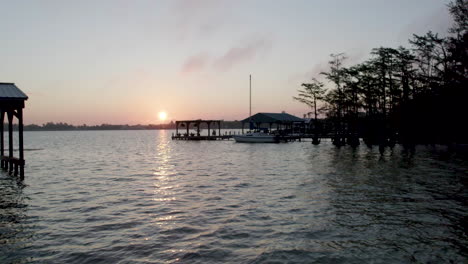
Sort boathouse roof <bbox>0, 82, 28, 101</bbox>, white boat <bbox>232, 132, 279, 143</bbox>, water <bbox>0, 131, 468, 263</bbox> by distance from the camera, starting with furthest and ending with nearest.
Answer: white boat <bbox>232, 132, 279, 143</bbox>
boathouse roof <bbox>0, 82, 28, 101</bbox>
water <bbox>0, 131, 468, 263</bbox>

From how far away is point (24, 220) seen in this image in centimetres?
1426

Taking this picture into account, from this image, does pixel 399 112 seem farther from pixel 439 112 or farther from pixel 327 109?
pixel 327 109

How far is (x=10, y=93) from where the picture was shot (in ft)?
78.9

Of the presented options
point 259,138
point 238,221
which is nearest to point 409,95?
point 259,138

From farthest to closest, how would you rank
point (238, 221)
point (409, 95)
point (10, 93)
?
point (409, 95) < point (10, 93) < point (238, 221)

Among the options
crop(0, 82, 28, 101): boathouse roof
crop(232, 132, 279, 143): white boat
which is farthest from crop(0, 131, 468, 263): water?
crop(232, 132, 279, 143): white boat

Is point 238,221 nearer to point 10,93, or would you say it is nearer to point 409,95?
point 10,93

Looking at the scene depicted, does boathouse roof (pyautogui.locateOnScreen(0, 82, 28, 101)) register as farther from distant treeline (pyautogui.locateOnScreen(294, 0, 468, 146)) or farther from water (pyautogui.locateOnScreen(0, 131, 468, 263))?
distant treeline (pyautogui.locateOnScreen(294, 0, 468, 146))

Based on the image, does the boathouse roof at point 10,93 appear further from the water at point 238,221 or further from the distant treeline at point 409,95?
the distant treeline at point 409,95

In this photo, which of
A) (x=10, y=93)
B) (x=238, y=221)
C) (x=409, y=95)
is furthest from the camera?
(x=409, y=95)

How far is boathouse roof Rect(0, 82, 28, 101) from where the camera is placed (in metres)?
23.3

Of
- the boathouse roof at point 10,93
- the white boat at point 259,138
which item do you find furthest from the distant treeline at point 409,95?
the boathouse roof at point 10,93

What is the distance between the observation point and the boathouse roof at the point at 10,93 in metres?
23.3

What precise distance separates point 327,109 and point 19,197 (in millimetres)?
74025
